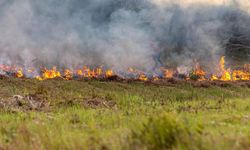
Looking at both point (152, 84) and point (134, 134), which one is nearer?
point (134, 134)

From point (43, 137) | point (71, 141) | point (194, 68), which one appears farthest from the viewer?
point (194, 68)

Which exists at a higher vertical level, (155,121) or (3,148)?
(155,121)

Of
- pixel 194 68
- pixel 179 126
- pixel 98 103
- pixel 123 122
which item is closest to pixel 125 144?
pixel 179 126

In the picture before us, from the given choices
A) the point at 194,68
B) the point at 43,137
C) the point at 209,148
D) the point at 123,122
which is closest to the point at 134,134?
the point at 209,148

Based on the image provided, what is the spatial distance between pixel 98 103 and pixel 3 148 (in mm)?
17912

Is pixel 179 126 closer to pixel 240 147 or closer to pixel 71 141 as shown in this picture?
pixel 240 147

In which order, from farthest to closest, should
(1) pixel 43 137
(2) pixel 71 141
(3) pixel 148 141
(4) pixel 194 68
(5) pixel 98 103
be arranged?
1. (4) pixel 194 68
2. (5) pixel 98 103
3. (1) pixel 43 137
4. (2) pixel 71 141
5. (3) pixel 148 141

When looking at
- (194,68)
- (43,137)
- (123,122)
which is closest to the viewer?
(43,137)

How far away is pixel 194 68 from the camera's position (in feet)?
591

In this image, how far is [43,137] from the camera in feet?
25.4

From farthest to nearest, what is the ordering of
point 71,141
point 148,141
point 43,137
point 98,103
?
point 98,103 < point 43,137 < point 71,141 < point 148,141

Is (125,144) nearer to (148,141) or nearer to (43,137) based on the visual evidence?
(148,141)

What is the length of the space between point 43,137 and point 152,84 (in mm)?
53631

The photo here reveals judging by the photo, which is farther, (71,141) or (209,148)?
(71,141)
